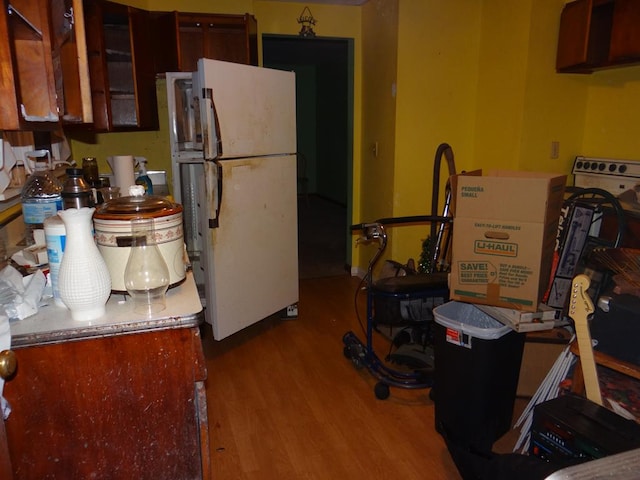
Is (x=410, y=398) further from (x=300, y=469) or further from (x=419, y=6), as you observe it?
(x=419, y=6)

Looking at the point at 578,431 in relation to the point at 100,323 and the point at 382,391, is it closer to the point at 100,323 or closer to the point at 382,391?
the point at 382,391

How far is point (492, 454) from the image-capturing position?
191cm

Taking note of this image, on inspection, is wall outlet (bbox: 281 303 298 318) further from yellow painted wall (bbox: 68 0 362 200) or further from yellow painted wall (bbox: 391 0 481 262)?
yellow painted wall (bbox: 68 0 362 200)

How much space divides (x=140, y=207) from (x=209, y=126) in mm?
1444

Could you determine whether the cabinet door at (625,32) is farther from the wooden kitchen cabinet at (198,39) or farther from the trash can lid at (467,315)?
the wooden kitchen cabinet at (198,39)

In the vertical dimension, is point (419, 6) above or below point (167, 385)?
above

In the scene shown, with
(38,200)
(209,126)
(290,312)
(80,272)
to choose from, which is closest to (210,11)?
(209,126)

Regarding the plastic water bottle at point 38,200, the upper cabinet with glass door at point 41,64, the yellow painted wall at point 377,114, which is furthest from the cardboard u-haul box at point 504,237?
the yellow painted wall at point 377,114

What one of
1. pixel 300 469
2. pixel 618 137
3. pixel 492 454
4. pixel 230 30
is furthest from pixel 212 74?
pixel 618 137

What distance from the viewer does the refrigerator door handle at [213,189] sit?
8.89 feet

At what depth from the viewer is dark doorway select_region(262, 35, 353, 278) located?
17.9 feet

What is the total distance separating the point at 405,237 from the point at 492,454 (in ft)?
6.90

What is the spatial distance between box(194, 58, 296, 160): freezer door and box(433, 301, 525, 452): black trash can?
1.53 m

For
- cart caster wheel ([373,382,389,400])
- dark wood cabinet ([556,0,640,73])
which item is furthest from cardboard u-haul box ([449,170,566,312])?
dark wood cabinet ([556,0,640,73])
